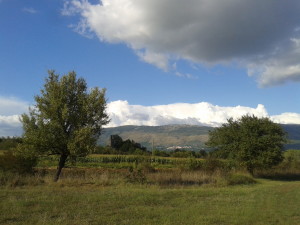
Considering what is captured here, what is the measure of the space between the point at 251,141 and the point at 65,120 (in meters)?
19.2

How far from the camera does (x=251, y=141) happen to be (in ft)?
103

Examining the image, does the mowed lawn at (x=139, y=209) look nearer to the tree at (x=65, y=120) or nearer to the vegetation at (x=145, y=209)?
the vegetation at (x=145, y=209)

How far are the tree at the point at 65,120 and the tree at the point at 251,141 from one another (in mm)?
16150

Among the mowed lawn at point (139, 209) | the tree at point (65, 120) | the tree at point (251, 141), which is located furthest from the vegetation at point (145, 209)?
the tree at point (251, 141)

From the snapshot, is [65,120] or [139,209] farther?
[65,120]

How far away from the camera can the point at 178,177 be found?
24.5m

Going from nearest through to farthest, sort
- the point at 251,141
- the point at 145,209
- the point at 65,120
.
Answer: the point at 145,209 → the point at 65,120 → the point at 251,141

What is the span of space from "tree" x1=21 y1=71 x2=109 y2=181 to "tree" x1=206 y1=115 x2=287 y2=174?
636 inches

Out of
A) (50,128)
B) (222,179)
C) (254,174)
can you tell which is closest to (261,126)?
(254,174)

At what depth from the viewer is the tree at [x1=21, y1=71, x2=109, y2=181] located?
A: 783 inches

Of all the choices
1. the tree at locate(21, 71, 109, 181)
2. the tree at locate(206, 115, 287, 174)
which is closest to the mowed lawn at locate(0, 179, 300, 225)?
the tree at locate(21, 71, 109, 181)

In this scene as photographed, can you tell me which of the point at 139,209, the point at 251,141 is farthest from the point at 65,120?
the point at 251,141

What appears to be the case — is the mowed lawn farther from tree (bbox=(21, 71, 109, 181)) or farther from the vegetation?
tree (bbox=(21, 71, 109, 181))

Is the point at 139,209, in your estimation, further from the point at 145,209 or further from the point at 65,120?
the point at 65,120
